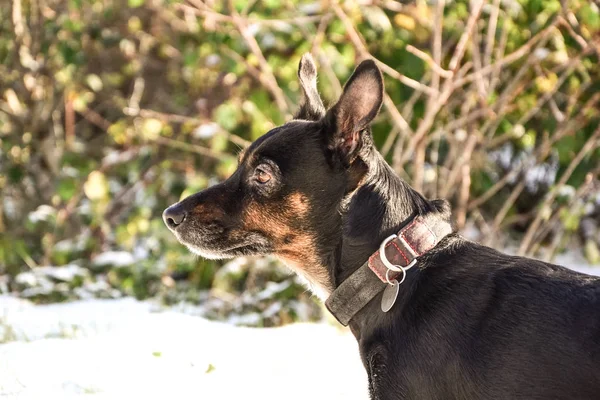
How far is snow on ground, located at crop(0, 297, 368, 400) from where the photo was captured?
3617 millimetres

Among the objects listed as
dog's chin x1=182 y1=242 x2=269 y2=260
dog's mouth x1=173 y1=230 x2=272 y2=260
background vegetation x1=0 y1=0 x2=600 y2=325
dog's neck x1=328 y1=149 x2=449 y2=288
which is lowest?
background vegetation x1=0 y1=0 x2=600 y2=325

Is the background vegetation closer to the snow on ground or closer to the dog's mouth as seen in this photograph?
the snow on ground

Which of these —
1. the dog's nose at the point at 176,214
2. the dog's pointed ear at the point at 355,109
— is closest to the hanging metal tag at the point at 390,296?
the dog's pointed ear at the point at 355,109

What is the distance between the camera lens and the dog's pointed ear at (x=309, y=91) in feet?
11.5

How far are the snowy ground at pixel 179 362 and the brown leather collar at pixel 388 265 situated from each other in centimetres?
90

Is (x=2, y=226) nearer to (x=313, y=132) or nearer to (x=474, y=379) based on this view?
(x=313, y=132)

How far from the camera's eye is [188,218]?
324 centimetres

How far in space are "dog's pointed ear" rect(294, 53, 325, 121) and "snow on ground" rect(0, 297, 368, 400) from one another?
Result: 133cm

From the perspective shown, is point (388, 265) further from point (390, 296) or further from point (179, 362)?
point (179, 362)

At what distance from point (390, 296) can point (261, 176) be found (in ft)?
2.52

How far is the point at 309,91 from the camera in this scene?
11.5 ft

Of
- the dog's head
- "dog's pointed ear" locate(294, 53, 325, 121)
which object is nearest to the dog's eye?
the dog's head

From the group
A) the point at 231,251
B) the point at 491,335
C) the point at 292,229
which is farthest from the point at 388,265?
the point at 231,251

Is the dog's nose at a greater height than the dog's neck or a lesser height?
lesser
